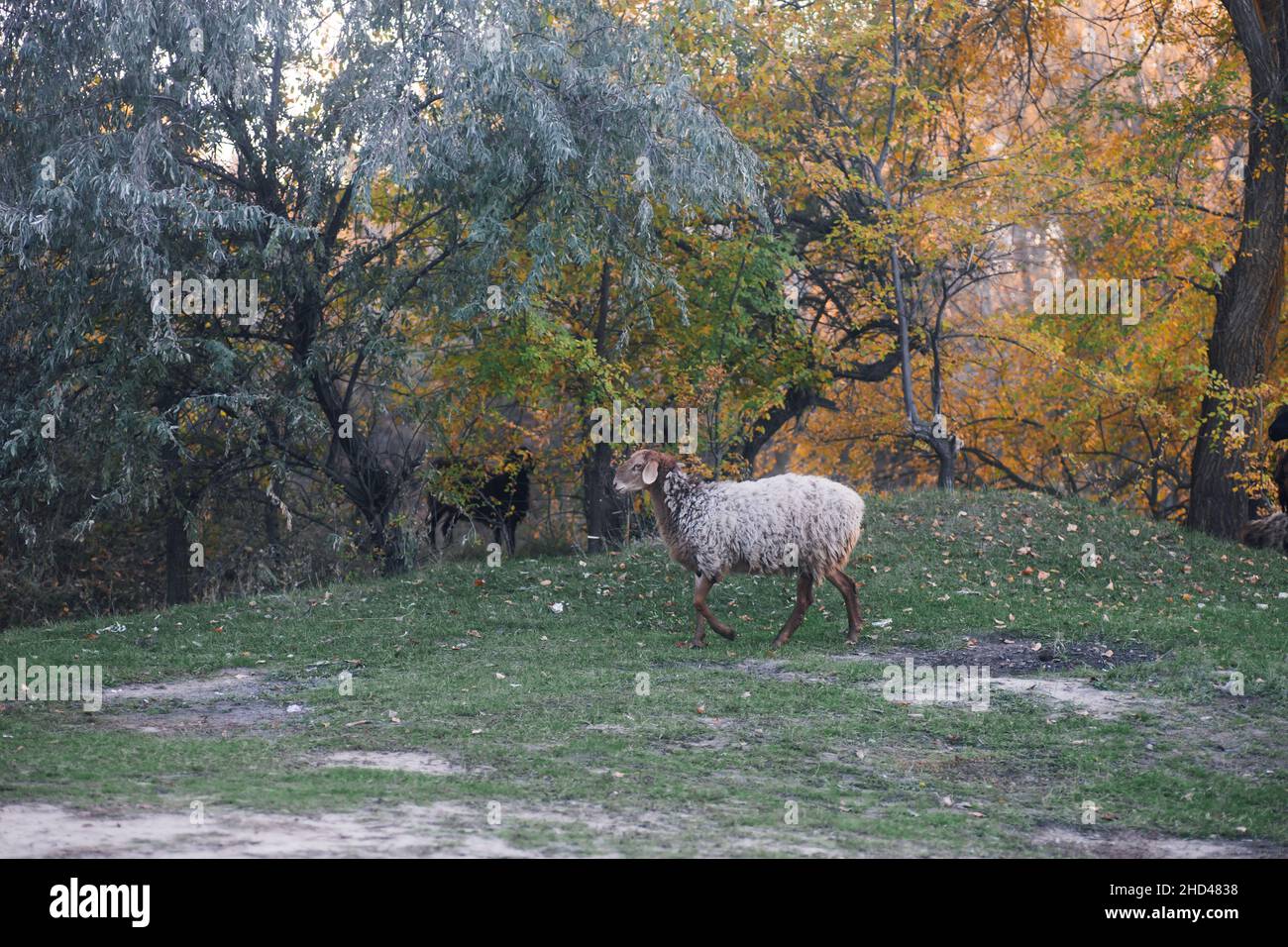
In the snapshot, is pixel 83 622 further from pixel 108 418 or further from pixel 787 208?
pixel 787 208

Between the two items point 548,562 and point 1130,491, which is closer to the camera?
point 548,562

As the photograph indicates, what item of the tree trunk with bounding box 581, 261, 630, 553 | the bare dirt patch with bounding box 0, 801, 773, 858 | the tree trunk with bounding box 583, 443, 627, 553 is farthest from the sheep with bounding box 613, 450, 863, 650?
the tree trunk with bounding box 583, 443, 627, 553

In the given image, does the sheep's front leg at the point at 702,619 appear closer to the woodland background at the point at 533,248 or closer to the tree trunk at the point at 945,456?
the woodland background at the point at 533,248

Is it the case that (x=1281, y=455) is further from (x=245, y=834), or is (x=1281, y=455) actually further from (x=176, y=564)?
(x=245, y=834)

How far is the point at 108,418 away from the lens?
1478 centimetres

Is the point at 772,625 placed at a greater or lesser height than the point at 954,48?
lesser

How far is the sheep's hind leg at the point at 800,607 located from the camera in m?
12.0

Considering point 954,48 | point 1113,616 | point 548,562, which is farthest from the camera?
point 954,48

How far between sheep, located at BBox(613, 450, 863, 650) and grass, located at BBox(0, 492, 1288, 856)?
48 centimetres

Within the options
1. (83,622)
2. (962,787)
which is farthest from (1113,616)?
(83,622)

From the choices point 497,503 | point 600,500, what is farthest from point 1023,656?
point 497,503

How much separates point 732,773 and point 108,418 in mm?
9643

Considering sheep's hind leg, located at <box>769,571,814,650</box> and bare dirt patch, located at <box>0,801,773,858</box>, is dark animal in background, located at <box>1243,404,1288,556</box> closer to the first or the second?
sheep's hind leg, located at <box>769,571,814,650</box>

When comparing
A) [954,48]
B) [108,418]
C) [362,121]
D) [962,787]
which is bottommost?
[962,787]
